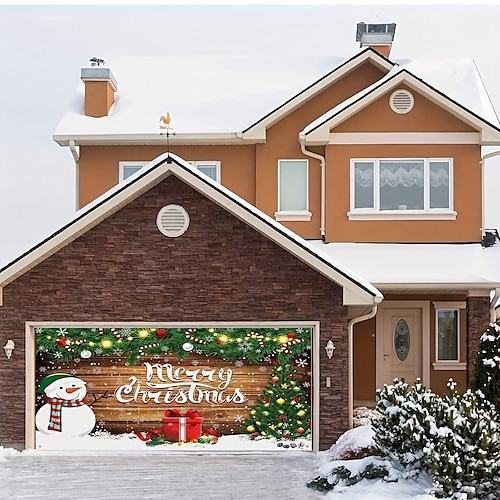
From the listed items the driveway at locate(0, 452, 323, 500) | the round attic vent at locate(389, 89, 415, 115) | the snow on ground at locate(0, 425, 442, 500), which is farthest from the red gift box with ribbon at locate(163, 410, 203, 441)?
the round attic vent at locate(389, 89, 415, 115)

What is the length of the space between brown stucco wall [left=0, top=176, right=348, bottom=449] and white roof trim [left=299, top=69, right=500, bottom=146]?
15.3 ft

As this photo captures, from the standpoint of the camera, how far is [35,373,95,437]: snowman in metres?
15.1

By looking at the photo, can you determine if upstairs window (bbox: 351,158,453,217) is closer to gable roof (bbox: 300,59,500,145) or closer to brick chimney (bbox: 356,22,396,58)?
gable roof (bbox: 300,59,500,145)

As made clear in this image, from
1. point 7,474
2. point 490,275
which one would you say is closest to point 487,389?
point 490,275

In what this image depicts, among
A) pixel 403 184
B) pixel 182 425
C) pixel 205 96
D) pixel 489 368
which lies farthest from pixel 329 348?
pixel 205 96

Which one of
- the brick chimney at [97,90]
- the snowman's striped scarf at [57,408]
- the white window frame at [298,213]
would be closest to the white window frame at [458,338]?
the white window frame at [298,213]

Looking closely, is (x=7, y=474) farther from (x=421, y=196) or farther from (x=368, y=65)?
(x=368, y=65)

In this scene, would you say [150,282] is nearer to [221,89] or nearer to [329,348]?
[329,348]

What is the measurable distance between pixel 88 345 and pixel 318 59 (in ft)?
35.9

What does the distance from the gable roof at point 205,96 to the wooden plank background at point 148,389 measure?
621 cm

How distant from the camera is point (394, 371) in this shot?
1988 cm

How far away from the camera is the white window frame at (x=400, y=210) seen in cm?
1883

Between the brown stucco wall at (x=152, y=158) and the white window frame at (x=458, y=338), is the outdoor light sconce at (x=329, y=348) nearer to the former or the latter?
the white window frame at (x=458, y=338)

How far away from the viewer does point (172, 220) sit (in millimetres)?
14914
